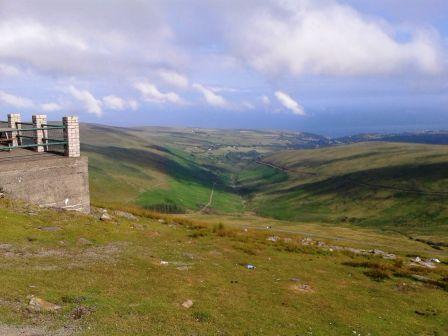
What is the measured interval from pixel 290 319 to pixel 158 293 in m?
6.93

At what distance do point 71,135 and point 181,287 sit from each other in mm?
23388

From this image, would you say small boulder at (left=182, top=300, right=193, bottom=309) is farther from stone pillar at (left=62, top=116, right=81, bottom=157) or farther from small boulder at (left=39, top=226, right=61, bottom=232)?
stone pillar at (left=62, top=116, right=81, bottom=157)

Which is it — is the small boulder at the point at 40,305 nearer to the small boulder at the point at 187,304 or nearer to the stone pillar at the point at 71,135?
the small boulder at the point at 187,304

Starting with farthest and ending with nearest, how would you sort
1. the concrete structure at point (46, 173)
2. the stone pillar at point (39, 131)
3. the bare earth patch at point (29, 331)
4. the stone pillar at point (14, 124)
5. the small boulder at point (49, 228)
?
1. the stone pillar at point (14, 124)
2. the stone pillar at point (39, 131)
3. the concrete structure at point (46, 173)
4. the small boulder at point (49, 228)
5. the bare earth patch at point (29, 331)

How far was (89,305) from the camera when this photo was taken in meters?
17.9

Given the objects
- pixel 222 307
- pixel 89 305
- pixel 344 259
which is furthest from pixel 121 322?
pixel 344 259

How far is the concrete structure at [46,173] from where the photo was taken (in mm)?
34750

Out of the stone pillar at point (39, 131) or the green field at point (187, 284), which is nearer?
the green field at point (187, 284)

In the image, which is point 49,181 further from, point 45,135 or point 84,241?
point 84,241

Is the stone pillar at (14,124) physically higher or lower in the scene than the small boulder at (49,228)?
higher

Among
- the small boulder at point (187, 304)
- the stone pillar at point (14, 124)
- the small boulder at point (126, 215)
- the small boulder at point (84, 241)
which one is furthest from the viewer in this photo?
the small boulder at point (126, 215)

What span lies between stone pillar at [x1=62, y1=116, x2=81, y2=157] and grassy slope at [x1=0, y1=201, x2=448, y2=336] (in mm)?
8005

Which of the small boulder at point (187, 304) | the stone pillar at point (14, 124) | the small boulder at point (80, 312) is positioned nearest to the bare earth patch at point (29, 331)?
the small boulder at point (80, 312)

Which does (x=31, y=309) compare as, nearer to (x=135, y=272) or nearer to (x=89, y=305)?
(x=89, y=305)
